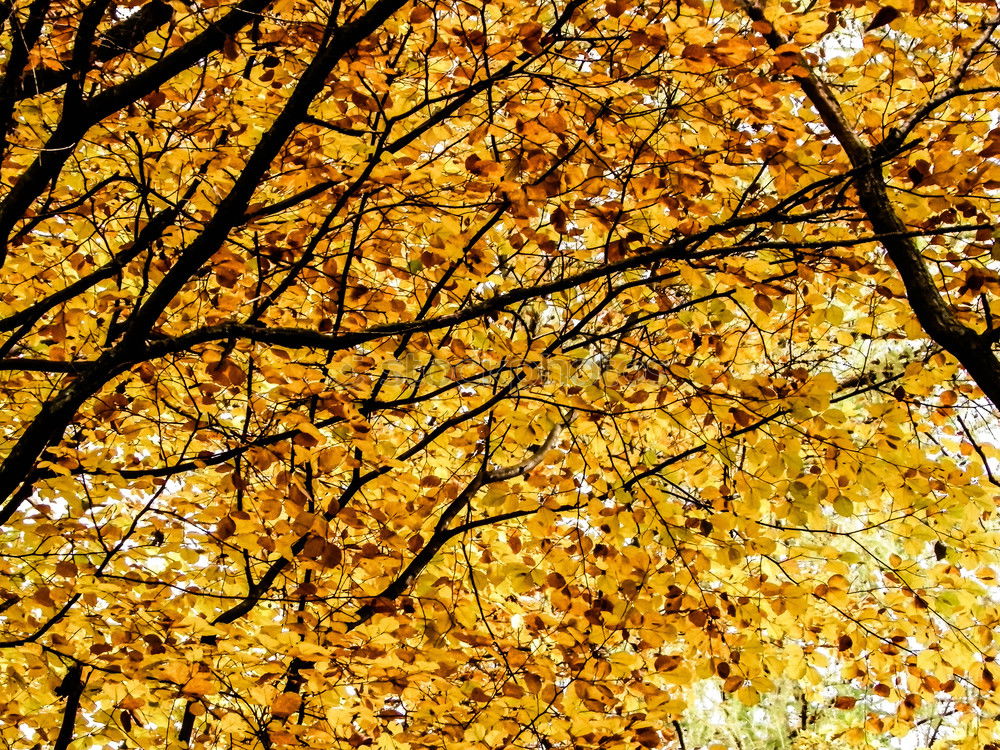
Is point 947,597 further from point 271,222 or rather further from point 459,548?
point 271,222

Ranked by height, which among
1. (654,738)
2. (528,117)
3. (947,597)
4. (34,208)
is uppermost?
(34,208)

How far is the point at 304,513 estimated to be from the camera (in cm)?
327

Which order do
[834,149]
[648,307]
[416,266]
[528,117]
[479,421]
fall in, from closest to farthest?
[528,117] → [834,149] → [416,266] → [648,307] → [479,421]

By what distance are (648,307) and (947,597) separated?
225cm

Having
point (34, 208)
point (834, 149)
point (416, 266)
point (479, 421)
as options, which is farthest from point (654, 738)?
point (34, 208)

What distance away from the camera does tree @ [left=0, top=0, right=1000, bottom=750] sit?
3.38 m

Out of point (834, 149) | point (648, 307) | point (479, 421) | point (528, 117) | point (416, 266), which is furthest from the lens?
point (479, 421)

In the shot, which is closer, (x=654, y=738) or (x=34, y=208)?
(x=654, y=738)

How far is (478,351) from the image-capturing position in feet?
15.8

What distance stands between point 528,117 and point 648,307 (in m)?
1.89

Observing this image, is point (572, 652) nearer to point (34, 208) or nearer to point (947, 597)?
point (947, 597)

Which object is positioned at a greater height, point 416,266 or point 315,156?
point 315,156

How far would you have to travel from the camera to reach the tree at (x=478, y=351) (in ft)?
11.1

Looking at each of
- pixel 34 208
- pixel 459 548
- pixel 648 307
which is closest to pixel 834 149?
pixel 648 307
